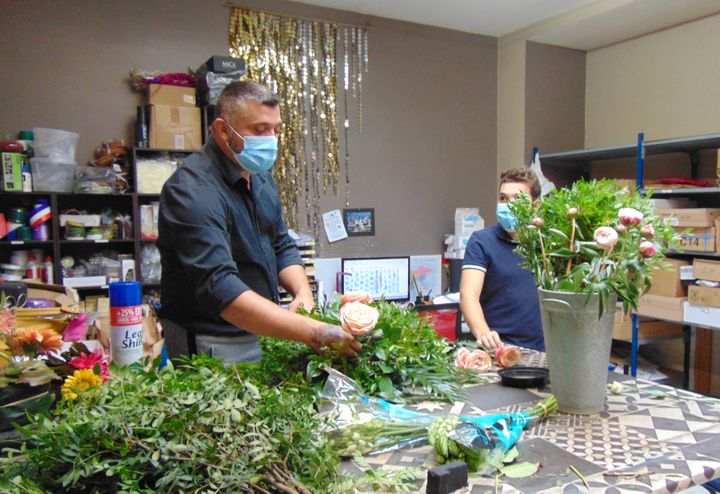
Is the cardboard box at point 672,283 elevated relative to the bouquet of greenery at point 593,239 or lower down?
lower down

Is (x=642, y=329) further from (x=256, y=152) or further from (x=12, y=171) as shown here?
(x=12, y=171)

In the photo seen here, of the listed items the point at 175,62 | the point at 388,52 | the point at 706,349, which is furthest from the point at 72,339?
the point at 706,349

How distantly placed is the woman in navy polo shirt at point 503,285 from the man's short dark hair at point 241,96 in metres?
1.00

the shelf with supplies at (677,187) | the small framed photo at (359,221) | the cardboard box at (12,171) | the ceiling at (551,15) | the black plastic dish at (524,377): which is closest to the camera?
the black plastic dish at (524,377)

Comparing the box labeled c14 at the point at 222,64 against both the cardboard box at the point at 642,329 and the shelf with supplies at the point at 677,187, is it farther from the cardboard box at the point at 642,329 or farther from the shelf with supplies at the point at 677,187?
the cardboard box at the point at 642,329

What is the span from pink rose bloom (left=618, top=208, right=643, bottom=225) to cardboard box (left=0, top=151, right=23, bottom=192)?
3.18 m

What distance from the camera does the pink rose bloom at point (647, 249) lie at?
44.8 inches

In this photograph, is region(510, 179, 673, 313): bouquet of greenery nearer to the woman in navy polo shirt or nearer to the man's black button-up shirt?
the man's black button-up shirt

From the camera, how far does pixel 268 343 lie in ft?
4.98

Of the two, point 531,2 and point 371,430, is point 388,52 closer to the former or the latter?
point 531,2

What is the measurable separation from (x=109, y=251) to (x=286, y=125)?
156cm

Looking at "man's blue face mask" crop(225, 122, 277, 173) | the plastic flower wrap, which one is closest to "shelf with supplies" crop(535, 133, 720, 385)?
"man's blue face mask" crop(225, 122, 277, 173)

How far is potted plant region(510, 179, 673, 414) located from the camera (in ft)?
3.87

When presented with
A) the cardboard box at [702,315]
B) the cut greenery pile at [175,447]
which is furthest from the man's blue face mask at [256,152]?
the cardboard box at [702,315]
